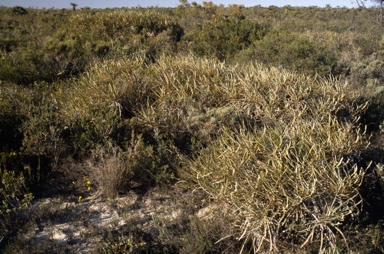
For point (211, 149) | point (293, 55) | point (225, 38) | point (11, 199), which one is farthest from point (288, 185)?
point (225, 38)

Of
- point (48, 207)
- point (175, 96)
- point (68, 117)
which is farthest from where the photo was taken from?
point (175, 96)

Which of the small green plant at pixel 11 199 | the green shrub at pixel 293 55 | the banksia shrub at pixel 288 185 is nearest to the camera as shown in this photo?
the banksia shrub at pixel 288 185

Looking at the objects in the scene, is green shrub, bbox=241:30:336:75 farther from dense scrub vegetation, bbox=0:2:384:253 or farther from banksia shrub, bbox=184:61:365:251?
banksia shrub, bbox=184:61:365:251

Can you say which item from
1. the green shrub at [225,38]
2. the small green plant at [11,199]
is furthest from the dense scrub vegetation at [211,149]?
the green shrub at [225,38]

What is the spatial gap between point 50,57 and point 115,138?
4.38 metres

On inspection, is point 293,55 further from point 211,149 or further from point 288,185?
point 288,185

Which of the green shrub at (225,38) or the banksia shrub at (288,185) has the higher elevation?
the green shrub at (225,38)

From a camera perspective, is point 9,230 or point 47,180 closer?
point 9,230

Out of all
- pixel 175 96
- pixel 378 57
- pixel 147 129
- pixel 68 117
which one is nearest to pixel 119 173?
pixel 147 129

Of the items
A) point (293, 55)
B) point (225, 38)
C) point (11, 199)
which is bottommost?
point (11, 199)

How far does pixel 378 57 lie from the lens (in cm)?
1138

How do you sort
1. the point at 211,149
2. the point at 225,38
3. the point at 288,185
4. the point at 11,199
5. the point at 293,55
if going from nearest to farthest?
1. the point at 288,185
2. the point at 11,199
3. the point at 211,149
4. the point at 293,55
5. the point at 225,38

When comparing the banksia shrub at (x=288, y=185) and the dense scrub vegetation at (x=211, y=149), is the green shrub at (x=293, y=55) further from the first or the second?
the banksia shrub at (x=288, y=185)

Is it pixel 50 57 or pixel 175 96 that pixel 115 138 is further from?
pixel 50 57
